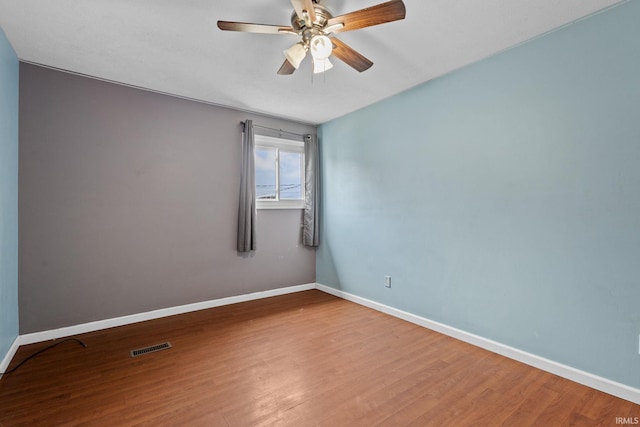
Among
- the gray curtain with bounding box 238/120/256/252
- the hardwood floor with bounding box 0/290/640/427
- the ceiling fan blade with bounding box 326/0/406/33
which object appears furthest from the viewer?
the gray curtain with bounding box 238/120/256/252

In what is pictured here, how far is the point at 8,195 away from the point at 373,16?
3016 mm

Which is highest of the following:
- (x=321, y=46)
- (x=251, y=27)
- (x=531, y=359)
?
(x=251, y=27)

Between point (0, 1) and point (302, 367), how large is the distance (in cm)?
317

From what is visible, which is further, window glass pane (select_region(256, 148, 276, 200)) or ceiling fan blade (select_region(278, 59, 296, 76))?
window glass pane (select_region(256, 148, 276, 200))

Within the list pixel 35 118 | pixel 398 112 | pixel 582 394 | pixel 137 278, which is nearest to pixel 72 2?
pixel 35 118

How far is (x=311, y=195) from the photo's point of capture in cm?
430

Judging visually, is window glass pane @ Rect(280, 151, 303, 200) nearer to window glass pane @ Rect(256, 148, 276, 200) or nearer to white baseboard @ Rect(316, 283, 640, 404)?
window glass pane @ Rect(256, 148, 276, 200)

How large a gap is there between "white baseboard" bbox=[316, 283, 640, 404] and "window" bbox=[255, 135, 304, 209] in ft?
6.48

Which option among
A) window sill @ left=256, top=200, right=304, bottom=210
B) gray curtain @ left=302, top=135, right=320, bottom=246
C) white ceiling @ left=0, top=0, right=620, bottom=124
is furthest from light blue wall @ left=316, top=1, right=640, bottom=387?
window sill @ left=256, top=200, right=304, bottom=210

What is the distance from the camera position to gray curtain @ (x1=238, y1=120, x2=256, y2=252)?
12.2 ft

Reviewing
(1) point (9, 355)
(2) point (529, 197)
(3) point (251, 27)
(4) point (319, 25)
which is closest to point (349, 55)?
(4) point (319, 25)

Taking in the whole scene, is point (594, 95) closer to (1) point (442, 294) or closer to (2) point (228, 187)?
(1) point (442, 294)

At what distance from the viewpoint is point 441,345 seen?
255 centimetres

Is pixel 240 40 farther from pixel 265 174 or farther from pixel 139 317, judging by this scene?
pixel 139 317
